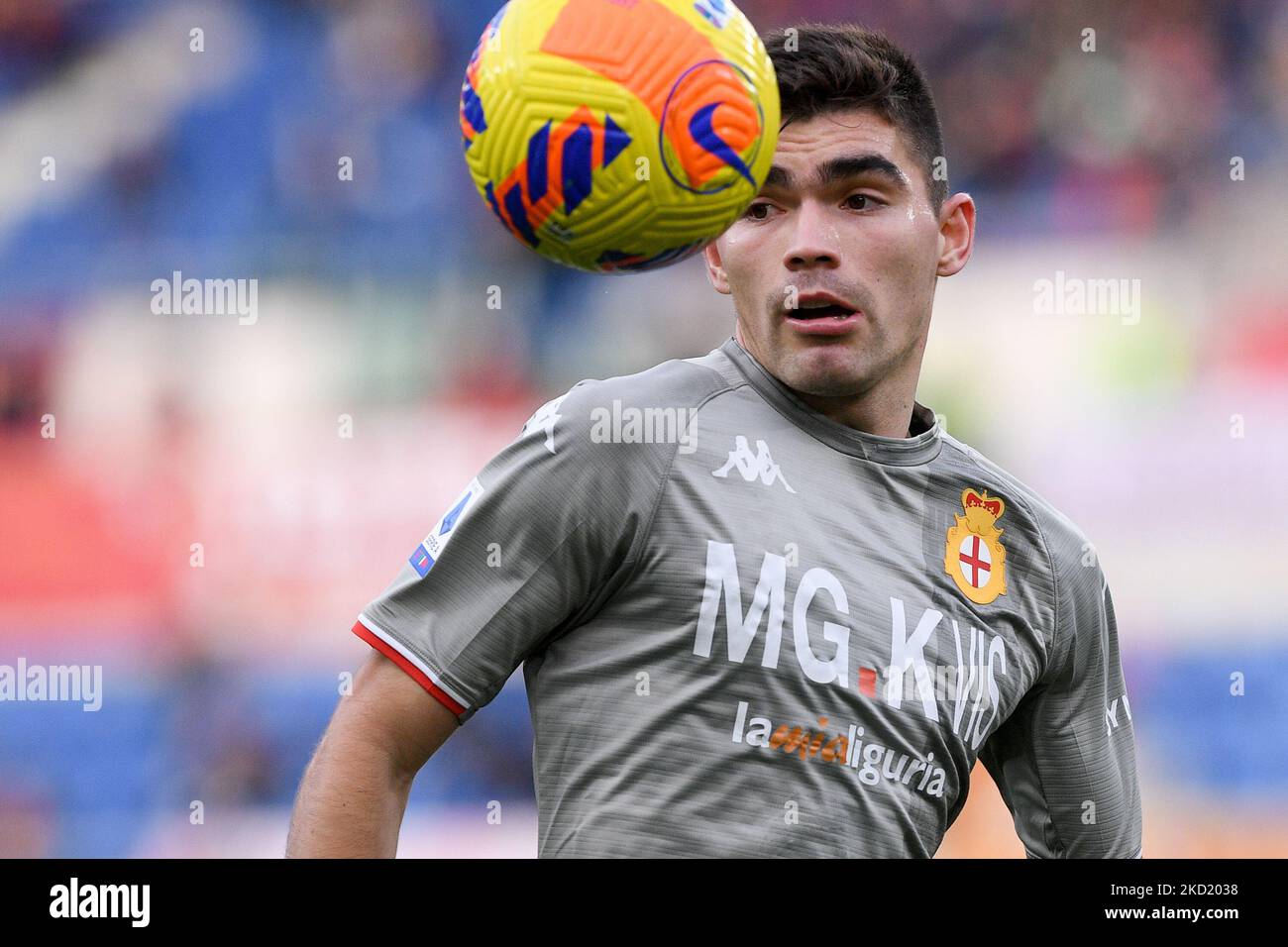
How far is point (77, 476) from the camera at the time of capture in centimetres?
633

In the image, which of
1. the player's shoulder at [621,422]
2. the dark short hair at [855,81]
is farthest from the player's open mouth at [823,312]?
the dark short hair at [855,81]

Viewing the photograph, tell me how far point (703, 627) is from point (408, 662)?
497mm

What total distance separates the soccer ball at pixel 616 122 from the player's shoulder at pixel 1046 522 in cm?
96

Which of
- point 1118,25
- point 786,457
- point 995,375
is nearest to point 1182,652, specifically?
point 995,375

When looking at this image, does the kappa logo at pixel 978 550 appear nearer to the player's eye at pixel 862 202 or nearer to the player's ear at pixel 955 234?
the player's ear at pixel 955 234

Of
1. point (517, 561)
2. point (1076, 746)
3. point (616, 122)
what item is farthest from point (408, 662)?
point (1076, 746)

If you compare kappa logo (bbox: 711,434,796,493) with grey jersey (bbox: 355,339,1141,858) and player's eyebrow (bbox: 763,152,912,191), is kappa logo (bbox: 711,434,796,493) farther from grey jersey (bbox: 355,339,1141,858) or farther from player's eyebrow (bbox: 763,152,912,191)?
player's eyebrow (bbox: 763,152,912,191)

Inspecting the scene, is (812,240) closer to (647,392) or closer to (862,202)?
(862,202)

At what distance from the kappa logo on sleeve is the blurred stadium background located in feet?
11.9

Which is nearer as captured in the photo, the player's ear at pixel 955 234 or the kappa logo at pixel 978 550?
the kappa logo at pixel 978 550

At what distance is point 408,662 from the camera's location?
241cm

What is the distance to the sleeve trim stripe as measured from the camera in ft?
7.87

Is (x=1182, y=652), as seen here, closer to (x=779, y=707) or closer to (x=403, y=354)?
(x=403, y=354)

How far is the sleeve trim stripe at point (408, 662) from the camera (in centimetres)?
240
